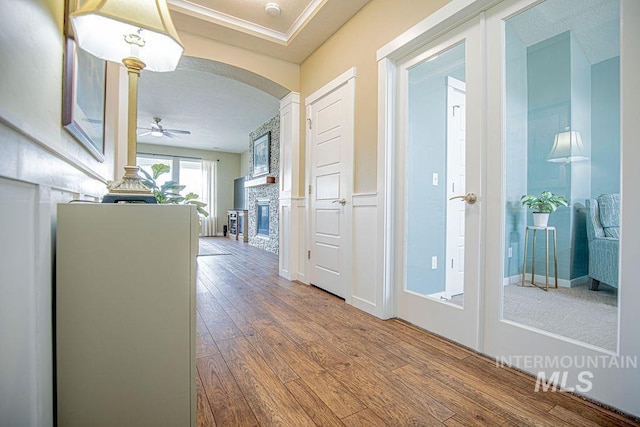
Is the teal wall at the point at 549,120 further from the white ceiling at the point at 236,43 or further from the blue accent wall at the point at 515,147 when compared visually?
the white ceiling at the point at 236,43

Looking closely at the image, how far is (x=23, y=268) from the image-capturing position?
65 cm

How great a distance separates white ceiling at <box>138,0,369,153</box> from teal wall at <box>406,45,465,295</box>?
1007mm

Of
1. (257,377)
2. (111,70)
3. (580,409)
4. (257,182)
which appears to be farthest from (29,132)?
(257,182)

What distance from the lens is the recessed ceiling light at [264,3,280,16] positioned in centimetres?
249

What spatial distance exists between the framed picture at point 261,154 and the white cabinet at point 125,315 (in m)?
5.26

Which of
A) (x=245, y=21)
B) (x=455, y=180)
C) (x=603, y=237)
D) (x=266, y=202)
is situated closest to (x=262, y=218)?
(x=266, y=202)

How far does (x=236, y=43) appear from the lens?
2914mm

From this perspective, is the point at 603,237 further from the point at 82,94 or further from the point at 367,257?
the point at 82,94

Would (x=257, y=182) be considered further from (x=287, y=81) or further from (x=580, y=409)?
(x=580, y=409)

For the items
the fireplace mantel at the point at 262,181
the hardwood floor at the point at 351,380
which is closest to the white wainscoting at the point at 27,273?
the hardwood floor at the point at 351,380

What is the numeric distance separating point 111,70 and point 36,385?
1884mm

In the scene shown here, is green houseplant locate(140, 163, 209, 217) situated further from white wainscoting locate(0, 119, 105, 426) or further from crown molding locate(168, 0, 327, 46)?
crown molding locate(168, 0, 327, 46)

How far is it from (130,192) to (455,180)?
191 centimetres

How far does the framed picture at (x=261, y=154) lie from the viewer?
5.98 meters
